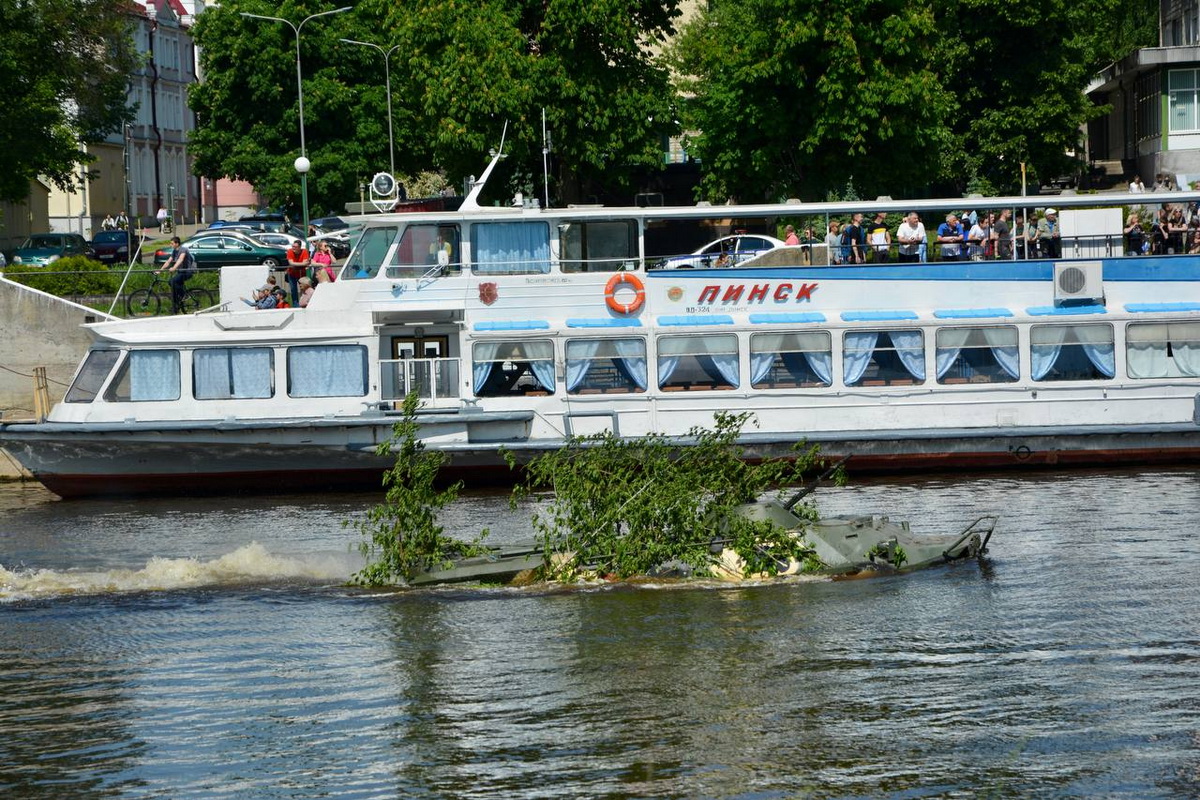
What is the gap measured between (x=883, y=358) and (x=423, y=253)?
7.85 meters

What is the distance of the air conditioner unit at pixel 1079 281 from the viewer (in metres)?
28.5

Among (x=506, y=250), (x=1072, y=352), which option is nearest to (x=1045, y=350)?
(x=1072, y=352)

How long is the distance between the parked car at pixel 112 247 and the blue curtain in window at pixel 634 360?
3560 cm

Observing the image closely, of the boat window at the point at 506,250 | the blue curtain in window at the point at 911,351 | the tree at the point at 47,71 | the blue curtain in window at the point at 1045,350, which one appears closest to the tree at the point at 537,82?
the tree at the point at 47,71

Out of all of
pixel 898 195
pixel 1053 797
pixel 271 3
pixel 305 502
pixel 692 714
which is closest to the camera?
pixel 1053 797

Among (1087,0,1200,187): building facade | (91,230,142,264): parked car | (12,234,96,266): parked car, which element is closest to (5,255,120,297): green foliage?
(12,234,96,266): parked car

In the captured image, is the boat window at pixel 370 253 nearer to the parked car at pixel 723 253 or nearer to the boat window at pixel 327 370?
the boat window at pixel 327 370

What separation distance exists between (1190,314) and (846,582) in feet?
38.8

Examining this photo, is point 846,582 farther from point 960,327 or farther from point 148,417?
point 148,417

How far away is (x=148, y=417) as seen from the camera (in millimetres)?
28234

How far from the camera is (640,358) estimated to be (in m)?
28.3

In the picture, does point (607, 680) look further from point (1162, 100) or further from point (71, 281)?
point (1162, 100)

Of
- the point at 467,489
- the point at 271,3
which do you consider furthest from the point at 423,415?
the point at 271,3

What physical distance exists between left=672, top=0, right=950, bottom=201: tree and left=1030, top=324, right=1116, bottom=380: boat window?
1944 centimetres
